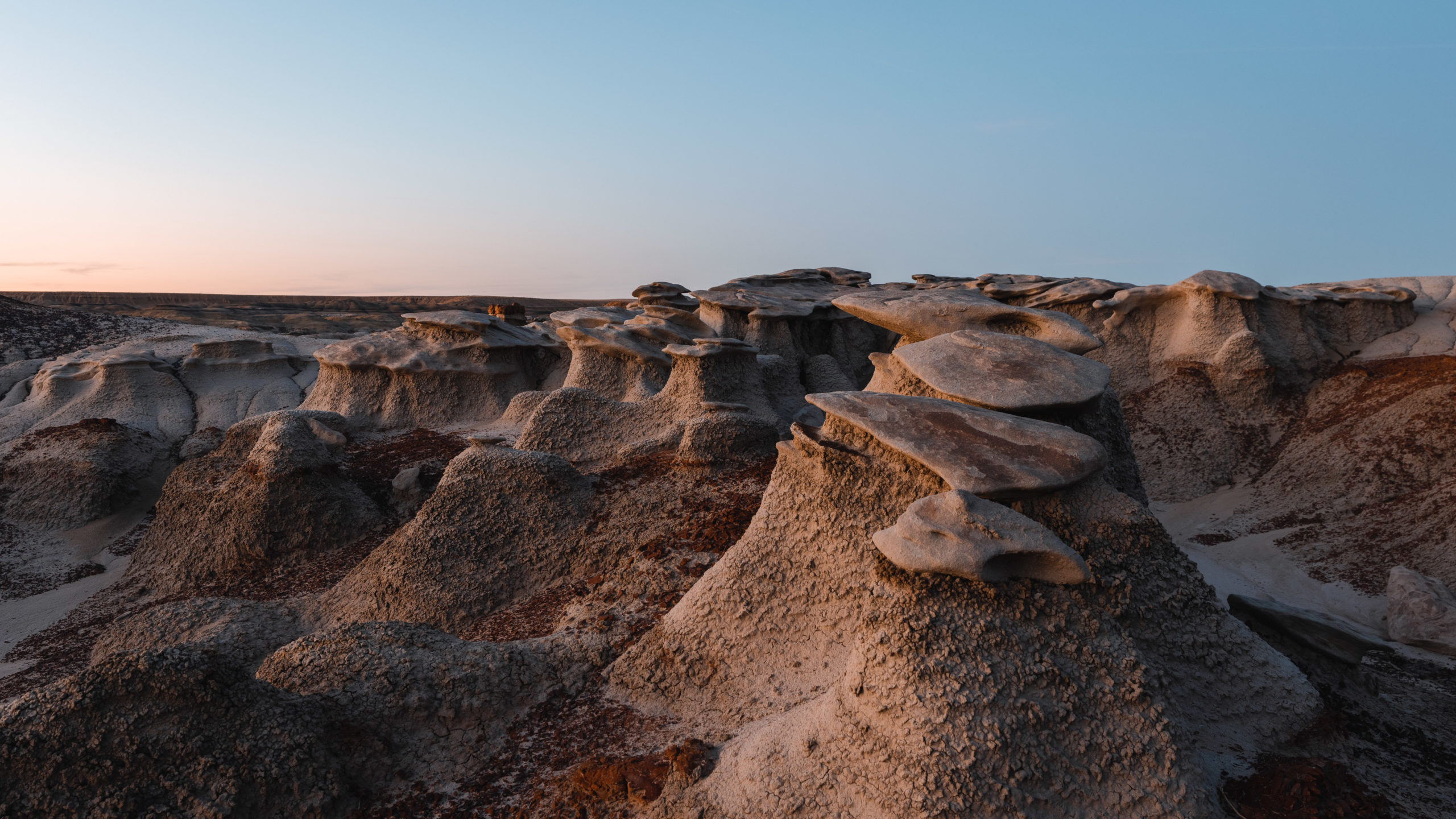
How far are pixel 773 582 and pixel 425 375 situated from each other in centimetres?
872

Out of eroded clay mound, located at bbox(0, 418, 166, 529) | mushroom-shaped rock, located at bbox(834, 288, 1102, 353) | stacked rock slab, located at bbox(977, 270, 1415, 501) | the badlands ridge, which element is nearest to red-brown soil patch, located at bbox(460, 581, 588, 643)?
the badlands ridge

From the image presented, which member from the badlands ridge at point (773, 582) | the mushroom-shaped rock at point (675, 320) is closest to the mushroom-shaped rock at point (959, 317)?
the badlands ridge at point (773, 582)

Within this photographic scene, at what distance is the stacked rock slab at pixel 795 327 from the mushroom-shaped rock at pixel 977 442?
7280 millimetres

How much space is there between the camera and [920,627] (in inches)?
137

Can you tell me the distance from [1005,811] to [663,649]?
6.79 feet

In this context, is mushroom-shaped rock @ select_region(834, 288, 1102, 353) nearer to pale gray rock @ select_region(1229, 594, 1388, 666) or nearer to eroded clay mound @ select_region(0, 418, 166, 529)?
pale gray rock @ select_region(1229, 594, 1388, 666)

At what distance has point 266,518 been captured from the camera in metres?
8.57

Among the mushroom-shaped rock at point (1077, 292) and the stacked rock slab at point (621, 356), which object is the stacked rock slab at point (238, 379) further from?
the mushroom-shaped rock at point (1077, 292)

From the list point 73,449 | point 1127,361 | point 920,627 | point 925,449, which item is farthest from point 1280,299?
point 73,449

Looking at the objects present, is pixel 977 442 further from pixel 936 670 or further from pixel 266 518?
pixel 266 518

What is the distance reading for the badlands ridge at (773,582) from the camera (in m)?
3.45

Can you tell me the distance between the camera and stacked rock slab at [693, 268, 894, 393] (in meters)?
13.5

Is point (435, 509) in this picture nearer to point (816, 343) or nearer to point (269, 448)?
point (269, 448)

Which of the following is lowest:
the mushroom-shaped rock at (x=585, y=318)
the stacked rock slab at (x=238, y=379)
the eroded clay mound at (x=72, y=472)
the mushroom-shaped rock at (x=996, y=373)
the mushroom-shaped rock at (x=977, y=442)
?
the eroded clay mound at (x=72, y=472)
